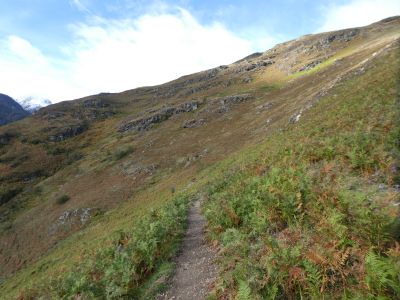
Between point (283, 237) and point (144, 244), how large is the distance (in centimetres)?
528

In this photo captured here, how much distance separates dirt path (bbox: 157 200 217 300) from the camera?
9.63 meters

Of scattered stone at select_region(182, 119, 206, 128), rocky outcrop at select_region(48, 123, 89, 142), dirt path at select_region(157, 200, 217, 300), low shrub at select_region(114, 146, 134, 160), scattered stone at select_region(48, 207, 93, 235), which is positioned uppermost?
dirt path at select_region(157, 200, 217, 300)

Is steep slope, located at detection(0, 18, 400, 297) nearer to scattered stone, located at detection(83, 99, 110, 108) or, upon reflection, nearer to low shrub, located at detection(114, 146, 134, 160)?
low shrub, located at detection(114, 146, 134, 160)

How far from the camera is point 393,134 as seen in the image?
514 inches

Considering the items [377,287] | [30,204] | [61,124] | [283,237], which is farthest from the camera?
[61,124]

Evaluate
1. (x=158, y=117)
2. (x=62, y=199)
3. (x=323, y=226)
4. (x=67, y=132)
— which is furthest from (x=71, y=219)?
(x=67, y=132)

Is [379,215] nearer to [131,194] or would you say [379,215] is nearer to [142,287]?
[142,287]

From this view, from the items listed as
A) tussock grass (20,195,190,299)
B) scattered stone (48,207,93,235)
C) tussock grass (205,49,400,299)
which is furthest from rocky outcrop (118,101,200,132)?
tussock grass (20,195,190,299)

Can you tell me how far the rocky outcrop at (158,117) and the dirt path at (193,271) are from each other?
78.4m

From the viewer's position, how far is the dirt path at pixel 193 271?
963 cm

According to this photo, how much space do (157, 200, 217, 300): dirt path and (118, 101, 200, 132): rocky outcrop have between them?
78.4 m

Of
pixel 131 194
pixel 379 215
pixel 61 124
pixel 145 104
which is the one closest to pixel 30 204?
pixel 131 194

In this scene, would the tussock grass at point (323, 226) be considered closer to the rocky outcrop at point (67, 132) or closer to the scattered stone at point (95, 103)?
the rocky outcrop at point (67, 132)

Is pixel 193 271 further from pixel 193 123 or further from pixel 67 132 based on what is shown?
pixel 67 132
